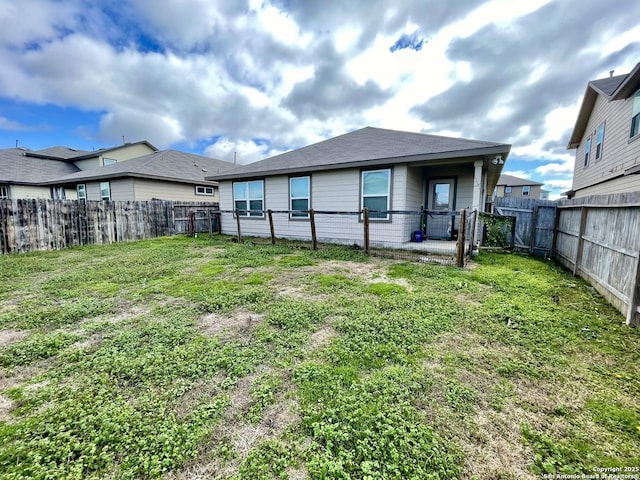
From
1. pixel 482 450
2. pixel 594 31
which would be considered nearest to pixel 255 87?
pixel 594 31

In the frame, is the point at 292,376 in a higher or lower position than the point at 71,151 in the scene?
lower

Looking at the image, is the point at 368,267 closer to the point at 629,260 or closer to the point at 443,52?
the point at 629,260

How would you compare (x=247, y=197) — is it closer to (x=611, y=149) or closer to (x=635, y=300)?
(x=635, y=300)

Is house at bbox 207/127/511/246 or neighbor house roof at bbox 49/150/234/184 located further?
neighbor house roof at bbox 49/150/234/184

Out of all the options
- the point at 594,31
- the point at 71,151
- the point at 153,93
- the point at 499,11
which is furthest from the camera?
the point at 71,151

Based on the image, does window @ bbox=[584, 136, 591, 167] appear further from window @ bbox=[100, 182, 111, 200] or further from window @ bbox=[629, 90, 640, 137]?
window @ bbox=[100, 182, 111, 200]

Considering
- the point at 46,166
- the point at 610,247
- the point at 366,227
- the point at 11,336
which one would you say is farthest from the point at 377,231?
the point at 46,166

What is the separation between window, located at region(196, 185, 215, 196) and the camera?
613 inches

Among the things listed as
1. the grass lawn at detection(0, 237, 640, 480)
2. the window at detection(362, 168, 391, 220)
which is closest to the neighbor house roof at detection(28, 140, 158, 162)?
the grass lawn at detection(0, 237, 640, 480)

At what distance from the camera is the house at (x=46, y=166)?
16703 millimetres

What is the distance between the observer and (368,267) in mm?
5812

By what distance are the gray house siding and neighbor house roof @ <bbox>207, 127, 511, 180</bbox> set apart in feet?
15.9

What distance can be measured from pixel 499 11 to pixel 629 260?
25.5 ft

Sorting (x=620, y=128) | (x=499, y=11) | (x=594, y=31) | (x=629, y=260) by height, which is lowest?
(x=629, y=260)
